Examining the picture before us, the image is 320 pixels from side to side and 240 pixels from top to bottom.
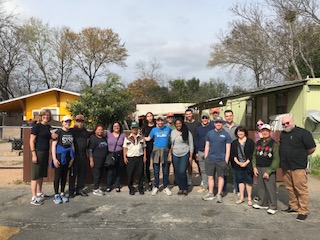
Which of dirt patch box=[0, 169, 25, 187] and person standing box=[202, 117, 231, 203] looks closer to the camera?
person standing box=[202, 117, 231, 203]

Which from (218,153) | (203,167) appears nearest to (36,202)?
(203,167)

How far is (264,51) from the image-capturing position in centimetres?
2570

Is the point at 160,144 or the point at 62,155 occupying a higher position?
the point at 160,144

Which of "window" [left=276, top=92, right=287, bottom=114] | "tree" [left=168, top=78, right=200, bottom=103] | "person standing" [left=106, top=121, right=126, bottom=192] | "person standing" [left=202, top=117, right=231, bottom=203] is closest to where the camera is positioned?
"person standing" [left=202, top=117, right=231, bottom=203]

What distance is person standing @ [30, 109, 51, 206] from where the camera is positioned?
5938mm

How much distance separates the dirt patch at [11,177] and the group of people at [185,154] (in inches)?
68.1

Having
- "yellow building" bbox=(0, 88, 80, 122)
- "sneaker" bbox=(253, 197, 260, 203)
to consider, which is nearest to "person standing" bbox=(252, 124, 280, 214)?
"sneaker" bbox=(253, 197, 260, 203)

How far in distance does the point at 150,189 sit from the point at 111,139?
1413 millimetres

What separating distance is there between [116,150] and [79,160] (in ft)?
2.60

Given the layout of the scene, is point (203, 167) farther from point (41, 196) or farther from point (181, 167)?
point (41, 196)

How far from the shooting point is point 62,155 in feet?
20.0

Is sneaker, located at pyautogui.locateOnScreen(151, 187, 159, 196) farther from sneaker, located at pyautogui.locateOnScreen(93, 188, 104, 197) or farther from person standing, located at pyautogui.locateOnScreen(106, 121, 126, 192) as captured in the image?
sneaker, located at pyautogui.locateOnScreen(93, 188, 104, 197)

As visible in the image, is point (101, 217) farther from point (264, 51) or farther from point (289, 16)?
point (264, 51)

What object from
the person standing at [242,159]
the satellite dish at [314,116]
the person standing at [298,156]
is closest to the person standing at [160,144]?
the person standing at [242,159]
